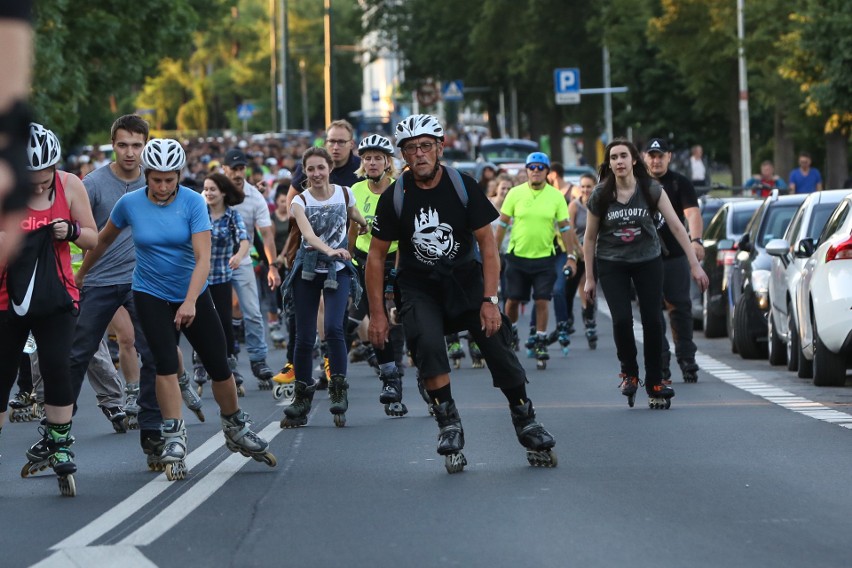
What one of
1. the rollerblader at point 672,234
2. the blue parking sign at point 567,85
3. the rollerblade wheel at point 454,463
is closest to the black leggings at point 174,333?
the rollerblade wheel at point 454,463

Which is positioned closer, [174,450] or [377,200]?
[174,450]

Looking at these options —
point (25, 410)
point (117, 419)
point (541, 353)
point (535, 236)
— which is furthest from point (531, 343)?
point (117, 419)

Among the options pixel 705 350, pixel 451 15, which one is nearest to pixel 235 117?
pixel 451 15

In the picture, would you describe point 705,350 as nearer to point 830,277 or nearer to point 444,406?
point 830,277

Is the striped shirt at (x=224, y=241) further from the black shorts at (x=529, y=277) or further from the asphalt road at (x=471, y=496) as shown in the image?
the black shorts at (x=529, y=277)

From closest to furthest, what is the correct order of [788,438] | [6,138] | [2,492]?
[6,138] → [2,492] → [788,438]

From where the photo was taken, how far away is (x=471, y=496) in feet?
26.1

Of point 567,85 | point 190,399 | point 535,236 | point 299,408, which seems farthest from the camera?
point 567,85

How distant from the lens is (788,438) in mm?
10117

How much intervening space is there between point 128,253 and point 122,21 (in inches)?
1176

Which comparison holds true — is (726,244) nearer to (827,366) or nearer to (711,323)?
(711,323)

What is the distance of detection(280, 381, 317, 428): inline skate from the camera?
11.3 meters

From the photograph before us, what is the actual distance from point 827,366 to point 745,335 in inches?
141

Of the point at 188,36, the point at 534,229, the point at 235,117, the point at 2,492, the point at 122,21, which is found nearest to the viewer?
the point at 2,492
